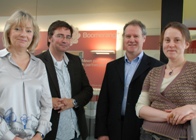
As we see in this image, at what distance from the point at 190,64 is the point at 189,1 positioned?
1.91m

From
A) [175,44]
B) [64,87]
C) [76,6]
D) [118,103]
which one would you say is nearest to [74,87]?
[64,87]

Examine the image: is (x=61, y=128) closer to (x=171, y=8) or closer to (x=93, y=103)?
(x=93, y=103)

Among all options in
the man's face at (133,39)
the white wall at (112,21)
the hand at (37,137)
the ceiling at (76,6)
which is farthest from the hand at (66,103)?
the ceiling at (76,6)

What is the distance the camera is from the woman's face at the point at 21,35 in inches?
72.4

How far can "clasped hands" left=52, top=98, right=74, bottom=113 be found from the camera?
7.39ft

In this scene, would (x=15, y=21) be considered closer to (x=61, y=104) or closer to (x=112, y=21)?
(x=61, y=104)

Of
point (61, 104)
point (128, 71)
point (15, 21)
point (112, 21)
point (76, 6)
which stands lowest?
point (61, 104)

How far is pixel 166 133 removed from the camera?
159 cm

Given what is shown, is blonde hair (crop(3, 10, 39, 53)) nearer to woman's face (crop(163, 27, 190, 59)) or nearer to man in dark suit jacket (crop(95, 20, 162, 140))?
man in dark suit jacket (crop(95, 20, 162, 140))

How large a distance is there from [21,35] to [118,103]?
43.2 inches

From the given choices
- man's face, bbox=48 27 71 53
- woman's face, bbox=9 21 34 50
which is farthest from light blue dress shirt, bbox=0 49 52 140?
man's face, bbox=48 27 71 53

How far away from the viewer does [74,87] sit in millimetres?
2479

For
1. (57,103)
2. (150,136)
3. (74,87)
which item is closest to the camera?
(150,136)

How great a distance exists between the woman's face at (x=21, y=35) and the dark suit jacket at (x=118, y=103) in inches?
37.7
